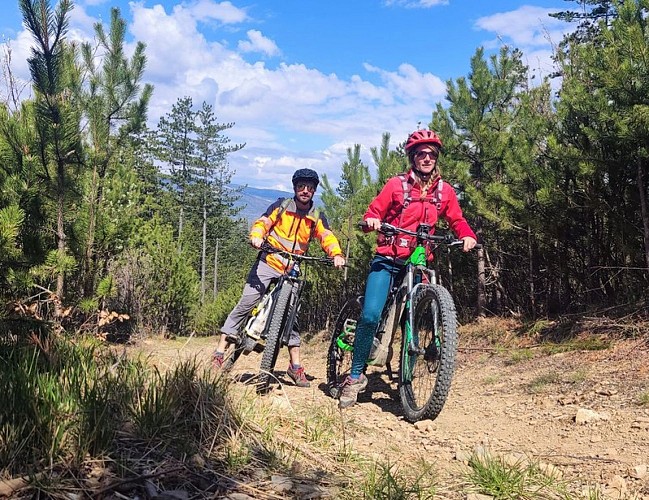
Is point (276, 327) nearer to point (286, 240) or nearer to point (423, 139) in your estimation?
point (286, 240)

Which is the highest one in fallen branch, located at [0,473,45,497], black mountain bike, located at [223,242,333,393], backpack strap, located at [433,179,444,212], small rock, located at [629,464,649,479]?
backpack strap, located at [433,179,444,212]

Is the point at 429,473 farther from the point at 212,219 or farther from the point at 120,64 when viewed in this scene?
the point at 212,219

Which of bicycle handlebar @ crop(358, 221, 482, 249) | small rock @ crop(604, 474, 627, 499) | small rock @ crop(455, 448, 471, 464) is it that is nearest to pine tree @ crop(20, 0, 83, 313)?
bicycle handlebar @ crop(358, 221, 482, 249)

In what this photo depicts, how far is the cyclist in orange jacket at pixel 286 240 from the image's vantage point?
489cm

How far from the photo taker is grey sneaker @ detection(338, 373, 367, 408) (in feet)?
13.5

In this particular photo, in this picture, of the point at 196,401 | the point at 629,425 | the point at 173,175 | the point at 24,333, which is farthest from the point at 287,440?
the point at 173,175

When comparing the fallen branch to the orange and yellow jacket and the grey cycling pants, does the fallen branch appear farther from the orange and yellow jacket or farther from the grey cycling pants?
the orange and yellow jacket

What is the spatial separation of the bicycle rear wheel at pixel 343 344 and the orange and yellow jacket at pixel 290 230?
552 mm

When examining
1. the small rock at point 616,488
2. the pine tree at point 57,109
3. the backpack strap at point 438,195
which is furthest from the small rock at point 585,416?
the pine tree at point 57,109

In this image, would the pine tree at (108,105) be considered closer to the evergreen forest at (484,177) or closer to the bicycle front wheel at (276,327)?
the evergreen forest at (484,177)

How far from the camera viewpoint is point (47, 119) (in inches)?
234

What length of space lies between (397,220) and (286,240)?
1234mm

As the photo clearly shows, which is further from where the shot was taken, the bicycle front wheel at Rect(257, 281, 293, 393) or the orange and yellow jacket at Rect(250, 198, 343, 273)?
the orange and yellow jacket at Rect(250, 198, 343, 273)

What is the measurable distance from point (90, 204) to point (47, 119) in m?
1.76
